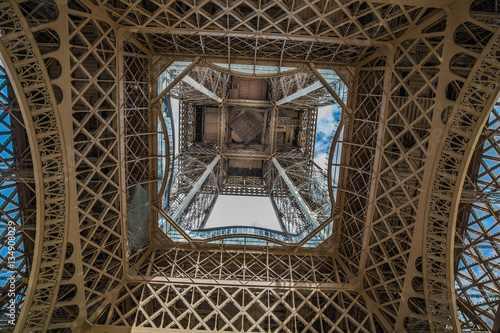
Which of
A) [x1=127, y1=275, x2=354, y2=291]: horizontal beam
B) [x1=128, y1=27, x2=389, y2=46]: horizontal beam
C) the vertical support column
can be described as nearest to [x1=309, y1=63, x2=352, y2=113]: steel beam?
[x1=128, y1=27, x2=389, y2=46]: horizontal beam

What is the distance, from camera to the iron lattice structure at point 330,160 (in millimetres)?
8531

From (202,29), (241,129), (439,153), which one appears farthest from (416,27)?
(241,129)

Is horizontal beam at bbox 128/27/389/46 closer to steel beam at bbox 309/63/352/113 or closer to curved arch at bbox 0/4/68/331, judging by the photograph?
steel beam at bbox 309/63/352/113

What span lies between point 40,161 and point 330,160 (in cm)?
1261

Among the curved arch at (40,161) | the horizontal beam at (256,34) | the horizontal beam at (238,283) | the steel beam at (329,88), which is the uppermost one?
the horizontal beam at (256,34)

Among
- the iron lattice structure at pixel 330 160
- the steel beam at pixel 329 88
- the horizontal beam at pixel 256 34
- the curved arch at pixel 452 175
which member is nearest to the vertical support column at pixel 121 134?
the iron lattice structure at pixel 330 160

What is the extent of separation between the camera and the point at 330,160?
561 inches

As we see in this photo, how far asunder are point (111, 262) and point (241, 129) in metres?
17.5

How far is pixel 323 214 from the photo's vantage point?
16625mm

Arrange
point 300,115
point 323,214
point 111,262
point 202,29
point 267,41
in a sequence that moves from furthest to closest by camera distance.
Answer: point 300,115 < point 323,214 < point 111,262 < point 267,41 < point 202,29

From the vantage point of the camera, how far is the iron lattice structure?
8.53m

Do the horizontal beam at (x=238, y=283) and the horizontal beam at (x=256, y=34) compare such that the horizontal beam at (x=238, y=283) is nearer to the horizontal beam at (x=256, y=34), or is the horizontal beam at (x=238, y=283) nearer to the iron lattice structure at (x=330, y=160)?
the iron lattice structure at (x=330, y=160)

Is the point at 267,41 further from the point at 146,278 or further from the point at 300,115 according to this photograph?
the point at 300,115

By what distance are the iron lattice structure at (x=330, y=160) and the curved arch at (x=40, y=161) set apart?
57 mm
